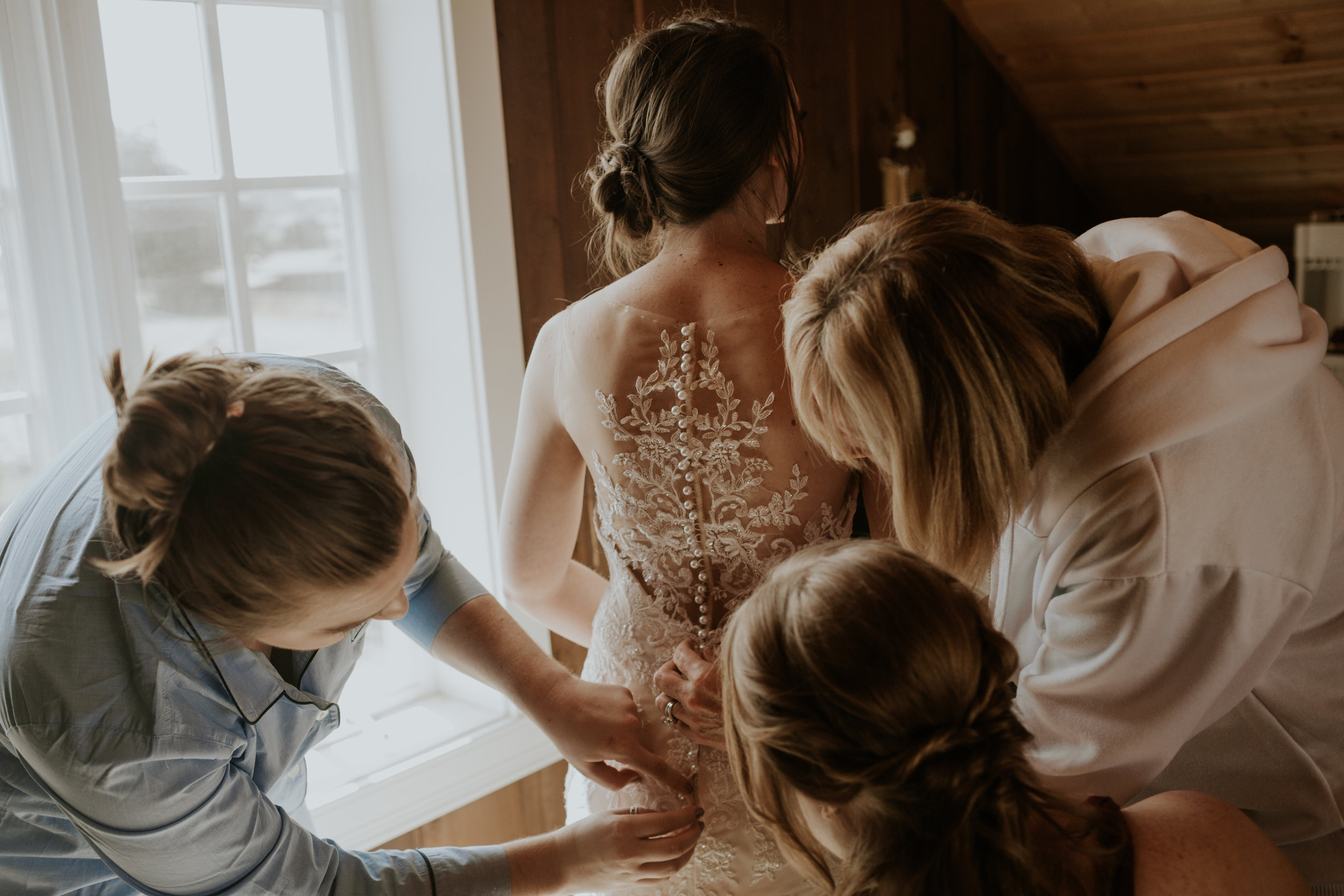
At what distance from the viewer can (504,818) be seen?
88.0 inches

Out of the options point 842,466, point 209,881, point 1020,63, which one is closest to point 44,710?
point 209,881

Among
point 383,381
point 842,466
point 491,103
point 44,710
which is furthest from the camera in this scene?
point 383,381

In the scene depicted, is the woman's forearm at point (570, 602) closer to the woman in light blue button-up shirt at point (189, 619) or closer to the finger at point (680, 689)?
the finger at point (680, 689)

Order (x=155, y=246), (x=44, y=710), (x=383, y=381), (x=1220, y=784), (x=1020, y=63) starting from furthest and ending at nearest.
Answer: (x=1020, y=63) → (x=383, y=381) → (x=155, y=246) → (x=1220, y=784) → (x=44, y=710)

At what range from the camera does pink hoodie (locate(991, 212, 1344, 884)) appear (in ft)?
3.14

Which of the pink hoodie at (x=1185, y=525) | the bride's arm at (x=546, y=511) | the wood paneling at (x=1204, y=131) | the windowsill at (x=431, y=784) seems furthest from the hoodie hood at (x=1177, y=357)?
the wood paneling at (x=1204, y=131)

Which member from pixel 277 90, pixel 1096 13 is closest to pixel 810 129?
pixel 1096 13

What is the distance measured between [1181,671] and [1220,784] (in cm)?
26

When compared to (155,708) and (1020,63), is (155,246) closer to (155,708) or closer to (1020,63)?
(155,708)

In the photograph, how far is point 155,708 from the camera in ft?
2.91

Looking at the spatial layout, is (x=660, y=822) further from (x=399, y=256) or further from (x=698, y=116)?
(x=399, y=256)

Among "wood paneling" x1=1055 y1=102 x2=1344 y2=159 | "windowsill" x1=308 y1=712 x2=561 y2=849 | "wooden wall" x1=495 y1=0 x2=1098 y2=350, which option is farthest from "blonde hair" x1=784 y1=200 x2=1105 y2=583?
"wood paneling" x1=1055 y1=102 x2=1344 y2=159

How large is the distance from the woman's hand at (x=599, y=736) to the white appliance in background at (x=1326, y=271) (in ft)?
8.97

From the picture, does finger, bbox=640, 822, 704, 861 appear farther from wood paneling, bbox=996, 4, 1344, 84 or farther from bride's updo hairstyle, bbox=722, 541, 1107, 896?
wood paneling, bbox=996, 4, 1344, 84
